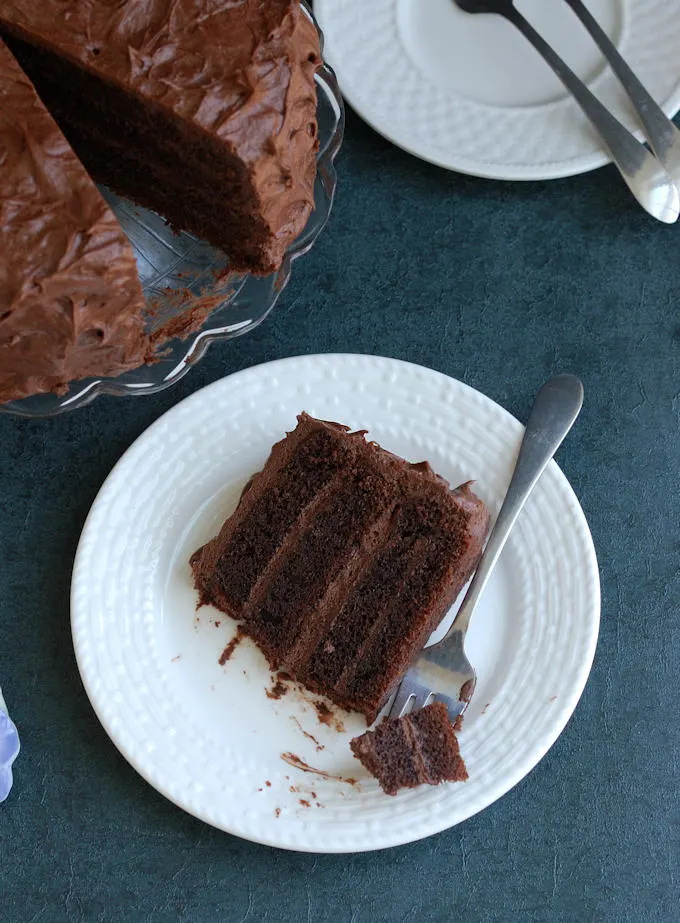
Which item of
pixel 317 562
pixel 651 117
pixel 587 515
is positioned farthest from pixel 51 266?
pixel 651 117

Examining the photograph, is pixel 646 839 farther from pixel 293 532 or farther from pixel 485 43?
pixel 485 43

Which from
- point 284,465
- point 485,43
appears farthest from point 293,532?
point 485,43

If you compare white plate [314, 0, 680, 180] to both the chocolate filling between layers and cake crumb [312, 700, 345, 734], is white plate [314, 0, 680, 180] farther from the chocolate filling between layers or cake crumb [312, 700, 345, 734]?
cake crumb [312, 700, 345, 734]

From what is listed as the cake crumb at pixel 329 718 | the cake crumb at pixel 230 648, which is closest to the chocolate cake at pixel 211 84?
the cake crumb at pixel 230 648

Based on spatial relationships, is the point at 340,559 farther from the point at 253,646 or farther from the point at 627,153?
the point at 627,153

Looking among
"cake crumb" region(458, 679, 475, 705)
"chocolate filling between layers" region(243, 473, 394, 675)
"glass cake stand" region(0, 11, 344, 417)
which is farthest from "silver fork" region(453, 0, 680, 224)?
"cake crumb" region(458, 679, 475, 705)
